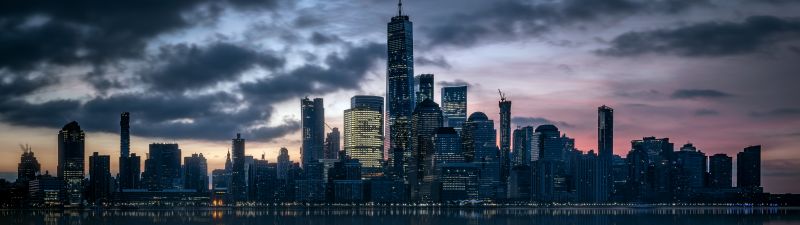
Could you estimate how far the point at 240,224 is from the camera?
153625 mm

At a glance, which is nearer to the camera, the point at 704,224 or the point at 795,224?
the point at 795,224

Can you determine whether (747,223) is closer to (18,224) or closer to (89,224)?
(89,224)

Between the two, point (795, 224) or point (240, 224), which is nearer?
point (795, 224)

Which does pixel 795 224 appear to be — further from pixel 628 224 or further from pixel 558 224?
pixel 558 224

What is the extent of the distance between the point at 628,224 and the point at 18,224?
338 ft

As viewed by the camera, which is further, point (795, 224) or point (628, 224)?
point (628, 224)

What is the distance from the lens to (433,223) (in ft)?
489

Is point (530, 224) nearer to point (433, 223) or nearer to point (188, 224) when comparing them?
point (433, 223)

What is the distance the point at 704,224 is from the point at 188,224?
3498 inches

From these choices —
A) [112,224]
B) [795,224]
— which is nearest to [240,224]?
[112,224]

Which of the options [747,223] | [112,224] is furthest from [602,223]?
[112,224]

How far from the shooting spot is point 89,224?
15100 centimetres

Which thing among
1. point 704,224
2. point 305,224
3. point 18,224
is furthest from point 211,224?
point 704,224

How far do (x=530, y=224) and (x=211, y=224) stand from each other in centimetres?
5307
